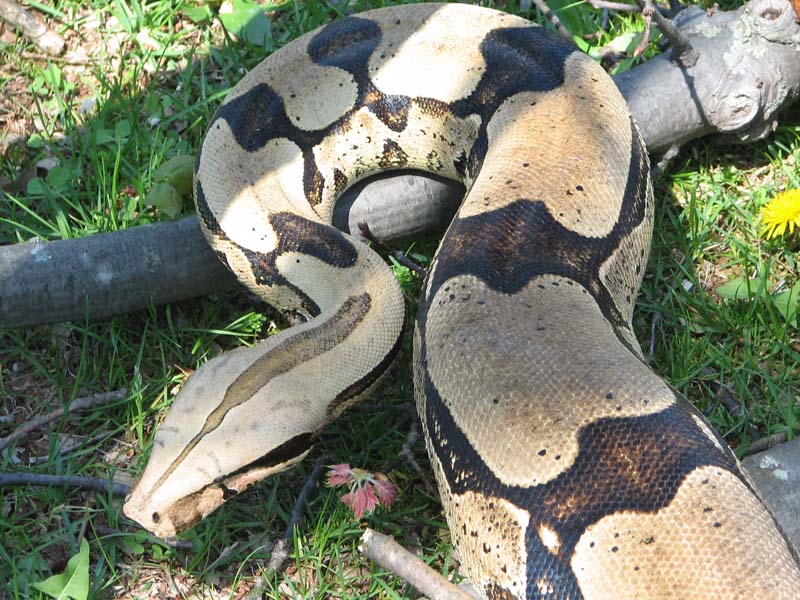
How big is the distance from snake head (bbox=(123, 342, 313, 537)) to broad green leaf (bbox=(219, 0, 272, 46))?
3.10 m

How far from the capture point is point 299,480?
419cm

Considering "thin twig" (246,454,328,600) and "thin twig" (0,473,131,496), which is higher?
"thin twig" (0,473,131,496)

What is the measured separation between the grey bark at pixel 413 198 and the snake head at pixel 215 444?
122 cm

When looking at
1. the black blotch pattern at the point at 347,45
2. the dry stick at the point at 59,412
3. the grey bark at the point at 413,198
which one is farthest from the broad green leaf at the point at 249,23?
the dry stick at the point at 59,412

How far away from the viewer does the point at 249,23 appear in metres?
6.10

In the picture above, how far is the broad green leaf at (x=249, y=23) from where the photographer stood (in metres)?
6.07

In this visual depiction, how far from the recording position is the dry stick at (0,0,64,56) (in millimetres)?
6305

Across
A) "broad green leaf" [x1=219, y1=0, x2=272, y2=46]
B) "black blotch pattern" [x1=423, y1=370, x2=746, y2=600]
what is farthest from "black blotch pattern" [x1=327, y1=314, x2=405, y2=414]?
"broad green leaf" [x1=219, y1=0, x2=272, y2=46]

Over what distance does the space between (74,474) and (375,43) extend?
283 centimetres

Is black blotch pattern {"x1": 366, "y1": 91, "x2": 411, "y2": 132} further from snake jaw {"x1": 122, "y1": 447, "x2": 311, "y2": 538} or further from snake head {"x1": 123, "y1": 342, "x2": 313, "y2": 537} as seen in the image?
snake jaw {"x1": 122, "y1": 447, "x2": 311, "y2": 538}

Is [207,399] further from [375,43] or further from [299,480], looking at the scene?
[375,43]

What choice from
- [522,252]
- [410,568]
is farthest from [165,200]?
[410,568]

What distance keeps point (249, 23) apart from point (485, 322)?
11.9 ft

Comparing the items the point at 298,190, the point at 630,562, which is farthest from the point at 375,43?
the point at 630,562
